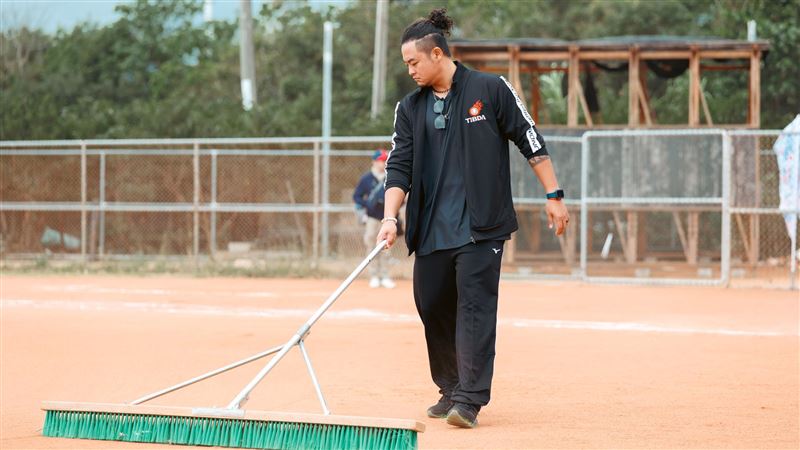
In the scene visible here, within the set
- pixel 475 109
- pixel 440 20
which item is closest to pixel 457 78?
pixel 475 109

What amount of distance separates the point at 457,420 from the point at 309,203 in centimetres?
1678

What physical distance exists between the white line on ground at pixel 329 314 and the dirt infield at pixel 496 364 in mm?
22

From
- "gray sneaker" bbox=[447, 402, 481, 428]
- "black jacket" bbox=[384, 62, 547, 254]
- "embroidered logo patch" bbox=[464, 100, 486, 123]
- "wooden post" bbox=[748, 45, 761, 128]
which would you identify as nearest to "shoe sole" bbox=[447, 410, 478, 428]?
"gray sneaker" bbox=[447, 402, 481, 428]

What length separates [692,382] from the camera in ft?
28.2

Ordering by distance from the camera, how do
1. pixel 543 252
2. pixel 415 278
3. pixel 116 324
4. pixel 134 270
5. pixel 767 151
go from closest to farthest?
pixel 415 278
pixel 116 324
pixel 134 270
pixel 767 151
pixel 543 252

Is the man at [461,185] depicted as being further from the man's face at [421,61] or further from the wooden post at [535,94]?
the wooden post at [535,94]

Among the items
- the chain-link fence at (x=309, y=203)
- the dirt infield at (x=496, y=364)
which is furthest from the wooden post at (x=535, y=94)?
the dirt infield at (x=496, y=364)

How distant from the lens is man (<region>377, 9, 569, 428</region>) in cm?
666

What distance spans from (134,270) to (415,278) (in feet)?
47.2

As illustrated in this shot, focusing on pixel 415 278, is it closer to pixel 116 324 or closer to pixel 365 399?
pixel 365 399

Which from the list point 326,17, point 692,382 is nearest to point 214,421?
point 692,382

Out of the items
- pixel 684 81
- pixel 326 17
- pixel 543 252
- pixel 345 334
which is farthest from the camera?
pixel 326 17

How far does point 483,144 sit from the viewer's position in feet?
21.9

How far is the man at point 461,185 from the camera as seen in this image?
6664 millimetres
